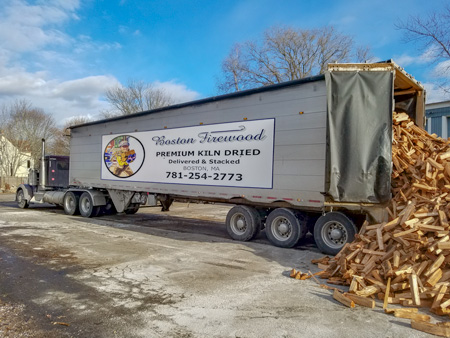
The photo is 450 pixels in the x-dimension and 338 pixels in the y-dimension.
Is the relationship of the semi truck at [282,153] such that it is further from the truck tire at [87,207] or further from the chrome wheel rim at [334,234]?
the truck tire at [87,207]

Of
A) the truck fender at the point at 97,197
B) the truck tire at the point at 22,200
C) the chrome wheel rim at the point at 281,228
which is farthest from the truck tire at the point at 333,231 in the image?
the truck tire at the point at 22,200

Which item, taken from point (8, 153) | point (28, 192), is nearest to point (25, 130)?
point (8, 153)

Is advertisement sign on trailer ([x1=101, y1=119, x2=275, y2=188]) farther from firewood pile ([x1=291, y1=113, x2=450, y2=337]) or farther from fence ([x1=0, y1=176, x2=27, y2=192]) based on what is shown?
fence ([x1=0, y1=176, x2=27, y2=192])

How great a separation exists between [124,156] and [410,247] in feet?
33.3

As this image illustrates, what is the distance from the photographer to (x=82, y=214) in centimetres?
1491

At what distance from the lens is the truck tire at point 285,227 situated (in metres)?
8.59

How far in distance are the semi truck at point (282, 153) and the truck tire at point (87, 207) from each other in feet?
5.36

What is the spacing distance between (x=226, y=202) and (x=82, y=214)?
7870 millimetres

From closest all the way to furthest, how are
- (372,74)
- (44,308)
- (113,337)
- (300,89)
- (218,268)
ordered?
(113,337)
(44,308)
(218,268)
(372,74)
(300,89)

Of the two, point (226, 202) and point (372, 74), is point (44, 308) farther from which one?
point (372, 74)

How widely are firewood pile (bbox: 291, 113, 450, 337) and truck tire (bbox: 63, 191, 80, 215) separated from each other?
11.8 meters

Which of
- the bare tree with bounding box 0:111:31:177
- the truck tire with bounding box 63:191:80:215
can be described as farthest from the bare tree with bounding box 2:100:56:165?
the truck tire with bounding box 63:191:80:215

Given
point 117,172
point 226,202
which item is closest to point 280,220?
point 226,202

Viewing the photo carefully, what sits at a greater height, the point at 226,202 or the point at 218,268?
the point at 226,202
